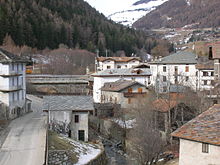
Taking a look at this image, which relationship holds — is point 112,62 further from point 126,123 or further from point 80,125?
point 80,125

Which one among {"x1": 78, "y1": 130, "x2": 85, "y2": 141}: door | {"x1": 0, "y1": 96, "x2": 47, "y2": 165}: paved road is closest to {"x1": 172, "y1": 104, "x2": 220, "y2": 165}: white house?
{"x1": 0, "y1": 96, "x2": 47, "y2": 165}: paved road

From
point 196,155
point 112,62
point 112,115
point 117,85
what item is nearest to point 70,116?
point 112,115

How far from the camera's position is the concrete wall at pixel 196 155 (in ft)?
58.7

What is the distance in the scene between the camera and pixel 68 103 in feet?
119

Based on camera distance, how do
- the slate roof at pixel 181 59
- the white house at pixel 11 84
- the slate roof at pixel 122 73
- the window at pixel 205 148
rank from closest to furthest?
the window at pixel 205 148 → the white house at pixel 11 84 → the slate roof at pixel 122 73 → the slate roof at pixel 181 59

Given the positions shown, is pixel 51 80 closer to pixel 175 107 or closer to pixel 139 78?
pixel 139 78

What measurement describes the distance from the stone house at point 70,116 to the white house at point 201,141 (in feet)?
55.7

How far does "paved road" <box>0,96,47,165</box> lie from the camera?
24.5m

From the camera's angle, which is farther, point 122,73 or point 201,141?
point 122,73

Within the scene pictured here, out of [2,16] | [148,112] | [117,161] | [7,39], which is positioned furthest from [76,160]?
[2,16]

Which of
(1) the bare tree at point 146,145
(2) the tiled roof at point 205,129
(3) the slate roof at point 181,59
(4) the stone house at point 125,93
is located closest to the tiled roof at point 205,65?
(3) the slate roof at point 181,59

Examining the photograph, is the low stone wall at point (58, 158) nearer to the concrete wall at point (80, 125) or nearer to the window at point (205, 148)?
the concrete wall at point (80, 125)

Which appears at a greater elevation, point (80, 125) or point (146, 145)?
point (80, 125)

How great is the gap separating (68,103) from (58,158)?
10170 millimetres
